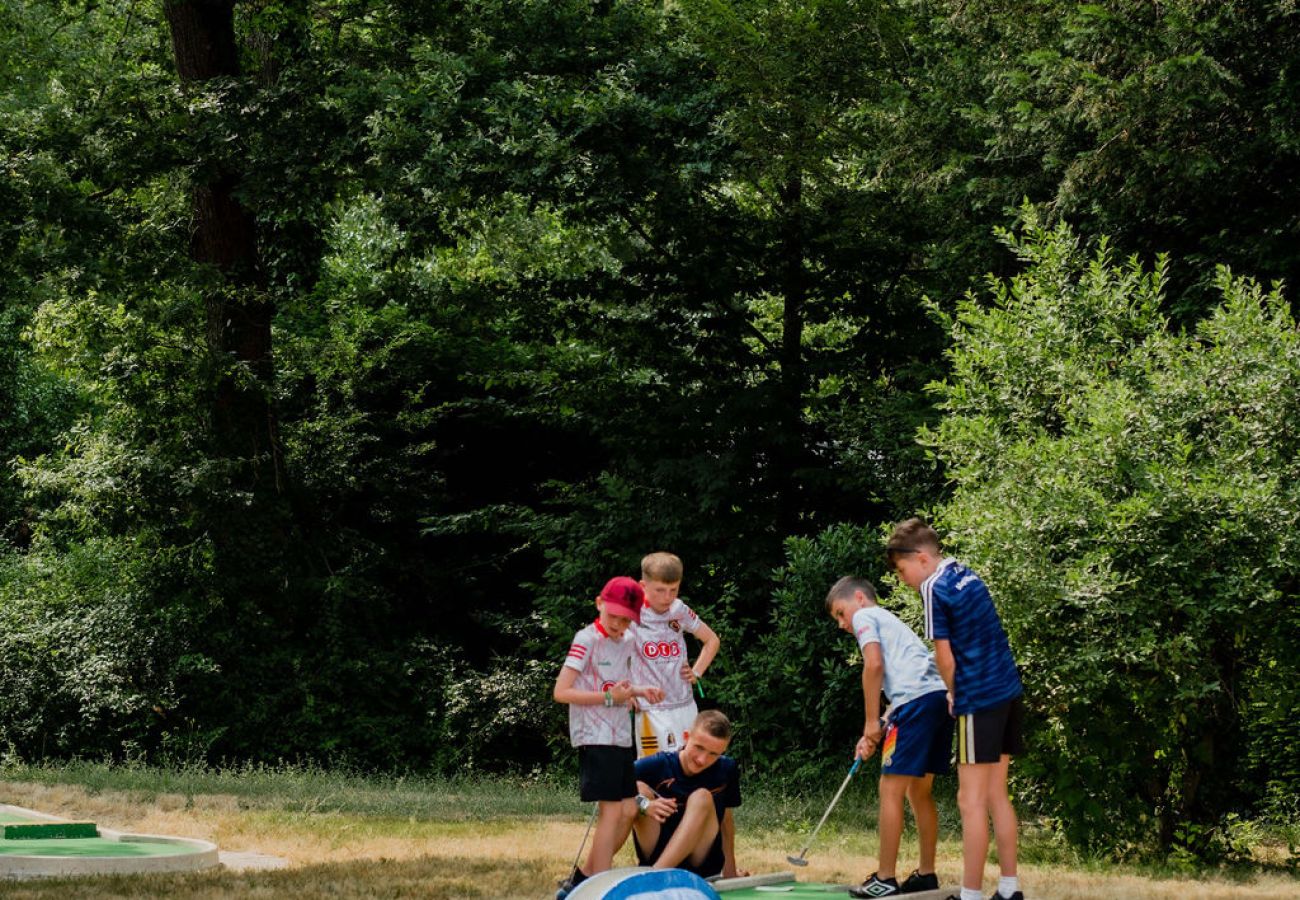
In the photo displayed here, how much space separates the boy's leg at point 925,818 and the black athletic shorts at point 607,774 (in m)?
1.36

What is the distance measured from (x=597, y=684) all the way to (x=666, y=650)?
1.04 meters

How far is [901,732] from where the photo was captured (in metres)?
7.27

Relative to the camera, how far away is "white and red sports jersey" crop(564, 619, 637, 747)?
23.3 feet

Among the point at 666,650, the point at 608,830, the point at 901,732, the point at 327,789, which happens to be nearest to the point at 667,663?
the point at 666,650

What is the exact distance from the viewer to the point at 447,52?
628 inches

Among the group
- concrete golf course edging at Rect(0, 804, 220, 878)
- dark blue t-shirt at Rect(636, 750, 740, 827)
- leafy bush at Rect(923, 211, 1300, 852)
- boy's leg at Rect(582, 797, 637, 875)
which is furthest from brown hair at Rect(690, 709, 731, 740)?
concrete golf course edging at Rect(0, 804, 220, 878)

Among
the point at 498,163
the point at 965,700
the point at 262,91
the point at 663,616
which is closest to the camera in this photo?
the point at 965,700

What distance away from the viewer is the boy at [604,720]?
703cm

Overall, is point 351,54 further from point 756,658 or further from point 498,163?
point 756,658

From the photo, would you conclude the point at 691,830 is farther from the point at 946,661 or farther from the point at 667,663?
the point at 946,661

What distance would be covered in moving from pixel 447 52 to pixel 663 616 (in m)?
9.48

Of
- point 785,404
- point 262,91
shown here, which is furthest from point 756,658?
point 262,91

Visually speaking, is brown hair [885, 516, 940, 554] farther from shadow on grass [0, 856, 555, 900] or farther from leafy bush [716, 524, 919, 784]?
leafy bush [716, 524, 919, 784]

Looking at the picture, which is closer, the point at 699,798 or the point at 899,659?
the point at 699,798
